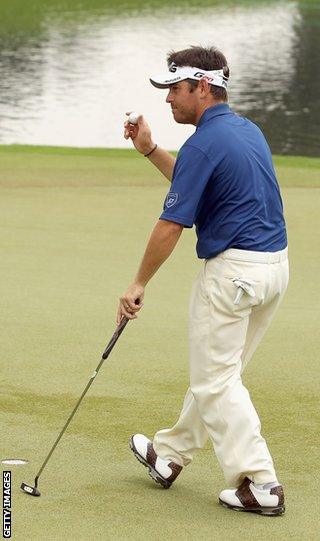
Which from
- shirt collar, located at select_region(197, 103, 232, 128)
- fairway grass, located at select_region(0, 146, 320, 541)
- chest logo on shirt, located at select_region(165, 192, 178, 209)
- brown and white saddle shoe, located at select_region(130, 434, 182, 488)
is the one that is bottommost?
fairway grass, located at select_region(0, 146, 320, 541)

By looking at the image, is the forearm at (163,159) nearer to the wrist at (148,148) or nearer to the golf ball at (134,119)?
the wrist at (148,148)

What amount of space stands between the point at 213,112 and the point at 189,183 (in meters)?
0.34

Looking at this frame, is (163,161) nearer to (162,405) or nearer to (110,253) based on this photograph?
(162,405)

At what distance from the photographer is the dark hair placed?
4914mm

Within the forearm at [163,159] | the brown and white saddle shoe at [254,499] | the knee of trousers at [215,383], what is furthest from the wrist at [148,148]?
the brown and white saddle shoe at [254,499]

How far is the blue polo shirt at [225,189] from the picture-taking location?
477 centimetres

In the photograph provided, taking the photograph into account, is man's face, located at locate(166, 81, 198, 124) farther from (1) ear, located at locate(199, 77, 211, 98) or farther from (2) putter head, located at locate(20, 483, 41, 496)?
(2) putter head, located at locate(20, 483, 41, 496)

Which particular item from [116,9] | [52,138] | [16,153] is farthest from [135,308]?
[116,9]

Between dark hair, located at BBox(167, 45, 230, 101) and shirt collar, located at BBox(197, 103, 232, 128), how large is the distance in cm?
4

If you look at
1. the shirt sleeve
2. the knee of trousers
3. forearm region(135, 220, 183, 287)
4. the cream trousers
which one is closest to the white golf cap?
the shirt sleeve

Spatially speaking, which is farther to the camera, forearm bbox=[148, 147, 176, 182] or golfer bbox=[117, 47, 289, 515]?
forearm bbox=[148, 147, 176, 182]

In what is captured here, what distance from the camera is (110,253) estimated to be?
32.1ft

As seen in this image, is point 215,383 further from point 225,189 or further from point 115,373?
point 115,373

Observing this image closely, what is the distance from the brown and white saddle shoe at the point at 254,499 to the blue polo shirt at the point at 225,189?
0.87m
